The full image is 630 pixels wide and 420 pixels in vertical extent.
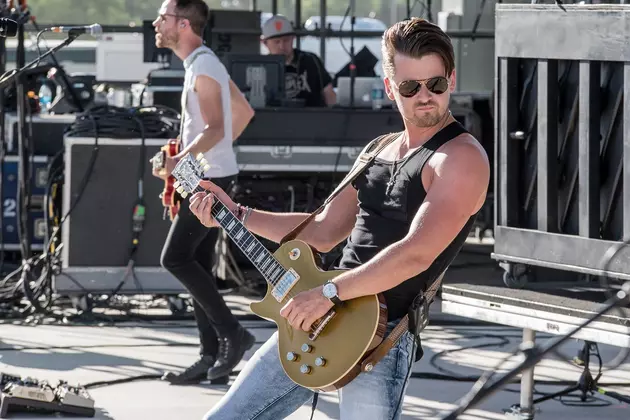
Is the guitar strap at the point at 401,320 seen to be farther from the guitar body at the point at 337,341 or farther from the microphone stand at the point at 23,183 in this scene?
the microphone stand at the point at 23,183

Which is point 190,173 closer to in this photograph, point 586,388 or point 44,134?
point 586,388

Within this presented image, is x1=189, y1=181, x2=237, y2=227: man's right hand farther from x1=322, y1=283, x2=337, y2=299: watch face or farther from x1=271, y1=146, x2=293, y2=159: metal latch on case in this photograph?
x1=271, y1=146, x2=293, y2=159: metal latch on case

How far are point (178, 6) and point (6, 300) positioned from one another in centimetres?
Answer: 314

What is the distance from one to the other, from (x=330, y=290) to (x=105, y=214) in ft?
17.1

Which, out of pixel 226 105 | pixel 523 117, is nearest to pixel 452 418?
pixel 523 117

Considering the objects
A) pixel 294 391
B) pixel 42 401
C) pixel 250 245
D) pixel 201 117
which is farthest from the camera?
pixel 201 117

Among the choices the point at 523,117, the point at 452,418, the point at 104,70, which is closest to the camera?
the point at 452,418

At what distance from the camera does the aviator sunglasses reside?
3.51 m

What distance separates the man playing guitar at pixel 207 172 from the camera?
20.6 ft

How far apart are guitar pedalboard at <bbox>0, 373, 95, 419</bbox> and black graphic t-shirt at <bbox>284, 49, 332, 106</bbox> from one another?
4.84 meters

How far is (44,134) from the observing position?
9.77 m

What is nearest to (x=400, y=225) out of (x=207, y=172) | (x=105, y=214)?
(x=207, y=172)

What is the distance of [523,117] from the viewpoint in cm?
507

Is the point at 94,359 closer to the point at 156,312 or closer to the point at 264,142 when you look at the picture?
the point at 156,312
